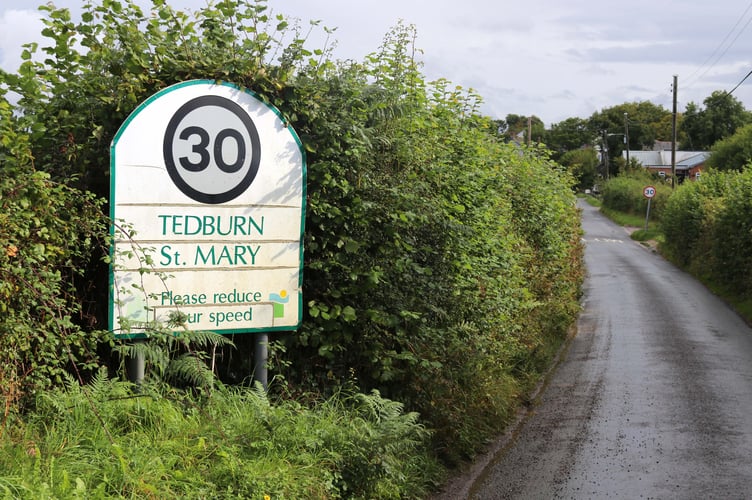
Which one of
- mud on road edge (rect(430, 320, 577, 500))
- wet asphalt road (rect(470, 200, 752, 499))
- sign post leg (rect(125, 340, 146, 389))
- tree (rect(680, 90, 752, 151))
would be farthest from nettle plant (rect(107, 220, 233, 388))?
tree (rect(680, 90, 752, 151))

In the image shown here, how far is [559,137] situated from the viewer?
140m

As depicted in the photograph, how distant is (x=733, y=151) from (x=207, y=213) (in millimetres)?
62174

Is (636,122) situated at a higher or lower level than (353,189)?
higher

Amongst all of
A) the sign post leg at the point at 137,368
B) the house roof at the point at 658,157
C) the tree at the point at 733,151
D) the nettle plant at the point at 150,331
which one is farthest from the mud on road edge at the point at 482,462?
the house roof at the point at 658,157

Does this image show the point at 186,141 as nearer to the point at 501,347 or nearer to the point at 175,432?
the point at 175,432

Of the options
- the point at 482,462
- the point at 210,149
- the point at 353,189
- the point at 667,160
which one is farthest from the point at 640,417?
the point at 667,160

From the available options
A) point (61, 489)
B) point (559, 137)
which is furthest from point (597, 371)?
point (559, 137)

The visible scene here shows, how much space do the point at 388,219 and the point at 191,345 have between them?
1.86 metres

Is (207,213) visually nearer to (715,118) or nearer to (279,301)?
(279,301)

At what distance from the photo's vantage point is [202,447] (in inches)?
193

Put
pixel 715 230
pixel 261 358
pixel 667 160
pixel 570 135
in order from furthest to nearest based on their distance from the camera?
pixel 570 135 → pixel 667 160 → pixel 715 230 → pixel 261 358

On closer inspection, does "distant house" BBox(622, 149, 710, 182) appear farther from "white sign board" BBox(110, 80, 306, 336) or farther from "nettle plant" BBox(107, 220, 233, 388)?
"nettle plant" BBox(107, 220, 233, 388)

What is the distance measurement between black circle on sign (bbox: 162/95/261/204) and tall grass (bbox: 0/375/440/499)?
4.56 feet

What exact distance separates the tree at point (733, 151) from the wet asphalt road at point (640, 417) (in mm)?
42750
